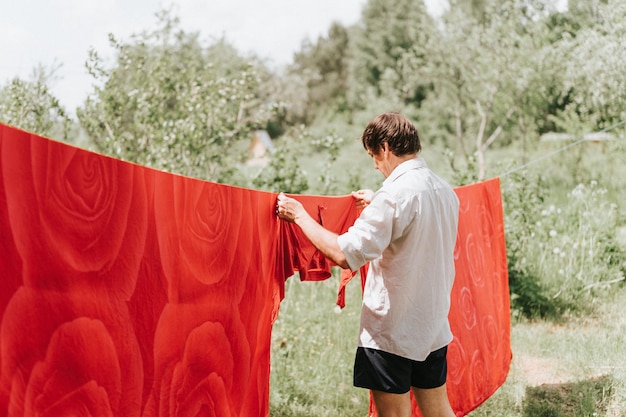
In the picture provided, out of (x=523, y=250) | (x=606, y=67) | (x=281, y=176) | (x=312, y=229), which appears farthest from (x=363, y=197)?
(x=606, y=67)

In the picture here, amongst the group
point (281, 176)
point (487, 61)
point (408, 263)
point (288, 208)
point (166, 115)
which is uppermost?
point (487, 61)

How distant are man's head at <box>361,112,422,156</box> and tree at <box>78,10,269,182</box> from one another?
17.0ft

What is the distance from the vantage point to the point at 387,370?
2.45 m

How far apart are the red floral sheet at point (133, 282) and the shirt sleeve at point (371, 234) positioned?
0.41 m

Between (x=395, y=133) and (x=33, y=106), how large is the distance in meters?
6.08

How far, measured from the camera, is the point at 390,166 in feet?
8.27

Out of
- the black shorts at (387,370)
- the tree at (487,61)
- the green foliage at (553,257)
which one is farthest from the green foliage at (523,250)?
the tree at (487,61)

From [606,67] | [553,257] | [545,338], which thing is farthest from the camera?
[606,67]

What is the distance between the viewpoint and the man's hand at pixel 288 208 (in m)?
2.50

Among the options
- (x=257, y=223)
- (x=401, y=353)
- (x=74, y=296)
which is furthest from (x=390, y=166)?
(x=74, y=296)

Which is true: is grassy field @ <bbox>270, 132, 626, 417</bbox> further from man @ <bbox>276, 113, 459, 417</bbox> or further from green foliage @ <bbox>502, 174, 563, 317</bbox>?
man @ <bbox>276, 113, 459, 417</bbox>

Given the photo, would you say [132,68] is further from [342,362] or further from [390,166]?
[390,166]

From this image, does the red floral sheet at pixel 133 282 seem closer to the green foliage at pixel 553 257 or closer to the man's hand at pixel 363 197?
the man's hand at pixel 363 197

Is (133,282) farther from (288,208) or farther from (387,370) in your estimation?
(387,370)
